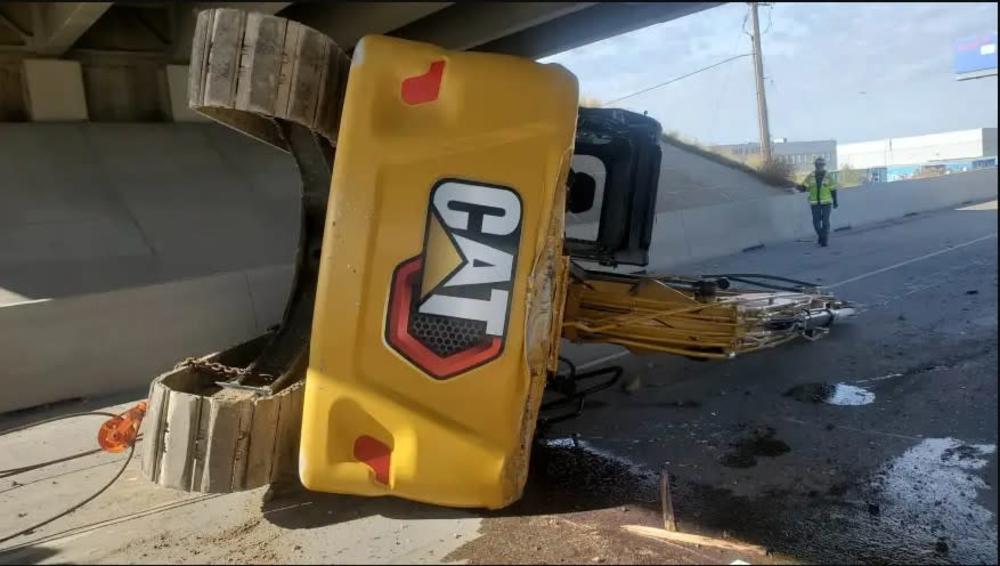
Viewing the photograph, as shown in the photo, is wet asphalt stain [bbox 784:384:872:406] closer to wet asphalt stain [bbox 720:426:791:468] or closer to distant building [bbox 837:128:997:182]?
wet asphalt stain [bbox 720:426:791:468]

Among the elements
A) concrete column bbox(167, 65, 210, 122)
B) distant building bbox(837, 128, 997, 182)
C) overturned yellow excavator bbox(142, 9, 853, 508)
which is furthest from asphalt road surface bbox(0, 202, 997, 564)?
distant building bbox(837, 128, 997, 182)

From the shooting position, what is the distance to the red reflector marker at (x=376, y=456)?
134 inches

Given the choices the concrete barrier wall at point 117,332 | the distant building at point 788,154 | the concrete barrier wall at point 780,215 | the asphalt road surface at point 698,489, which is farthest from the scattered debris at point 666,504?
the distant building at point 788,154

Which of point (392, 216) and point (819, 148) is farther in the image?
point (819, 148)

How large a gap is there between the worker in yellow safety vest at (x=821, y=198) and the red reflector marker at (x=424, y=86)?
42.7ft

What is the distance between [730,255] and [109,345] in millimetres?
10825

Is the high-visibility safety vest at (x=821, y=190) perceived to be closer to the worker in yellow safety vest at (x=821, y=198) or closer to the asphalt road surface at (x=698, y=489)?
the worker in yellow safety vest at (x=821, y=198)

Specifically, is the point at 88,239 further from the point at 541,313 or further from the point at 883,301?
the point at 883,301

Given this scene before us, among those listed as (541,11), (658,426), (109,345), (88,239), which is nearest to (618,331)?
(658,426)

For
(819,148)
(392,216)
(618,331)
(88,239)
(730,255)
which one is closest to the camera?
(392,216)

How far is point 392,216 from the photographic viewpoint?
11.0 feet

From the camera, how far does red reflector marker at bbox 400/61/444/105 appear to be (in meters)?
3.38

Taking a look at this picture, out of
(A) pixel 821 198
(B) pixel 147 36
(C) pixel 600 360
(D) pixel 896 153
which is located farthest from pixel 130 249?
(D) pixel 896 153

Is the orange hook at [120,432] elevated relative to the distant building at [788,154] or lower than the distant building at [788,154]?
lower
